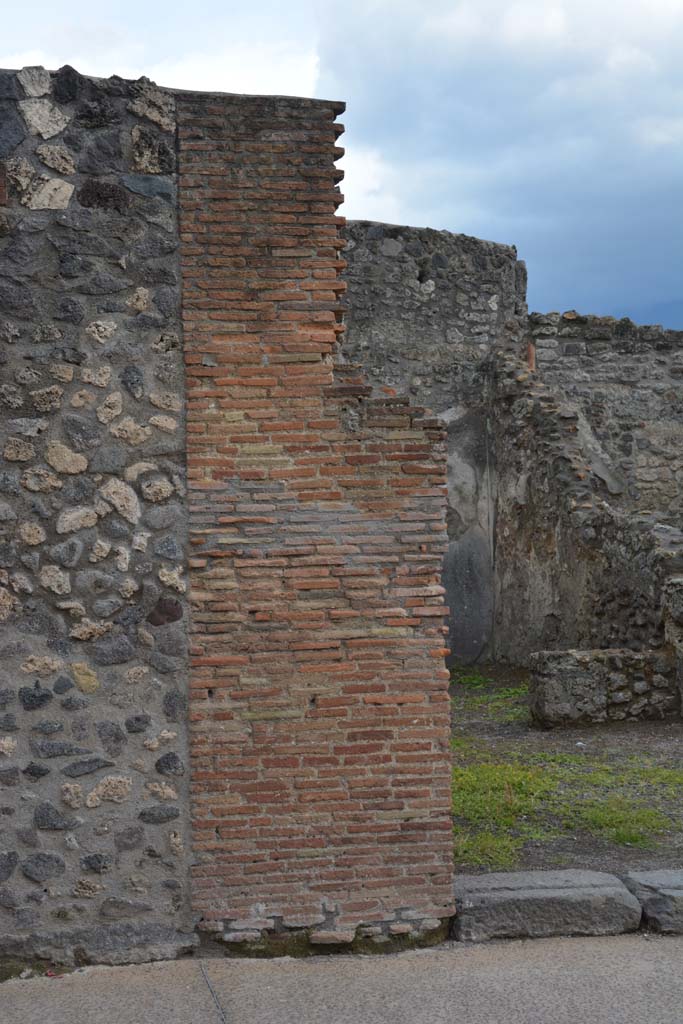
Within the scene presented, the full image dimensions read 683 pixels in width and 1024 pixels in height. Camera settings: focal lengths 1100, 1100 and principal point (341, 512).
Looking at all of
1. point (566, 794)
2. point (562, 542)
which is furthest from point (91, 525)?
point (562, 542)

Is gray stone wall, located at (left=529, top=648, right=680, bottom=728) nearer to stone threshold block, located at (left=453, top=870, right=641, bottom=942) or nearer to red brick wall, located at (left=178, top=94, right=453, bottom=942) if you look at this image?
stone threshold block, located at (left=453, top=870, right=641, bottom=942)

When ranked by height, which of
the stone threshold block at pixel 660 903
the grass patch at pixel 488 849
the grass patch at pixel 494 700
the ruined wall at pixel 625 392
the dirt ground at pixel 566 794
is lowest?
the grass patch at pixel 494 700

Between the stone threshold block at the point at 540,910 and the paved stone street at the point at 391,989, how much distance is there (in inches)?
2.9

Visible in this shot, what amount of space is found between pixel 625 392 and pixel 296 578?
32.6 feet

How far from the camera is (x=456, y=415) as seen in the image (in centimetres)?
1300

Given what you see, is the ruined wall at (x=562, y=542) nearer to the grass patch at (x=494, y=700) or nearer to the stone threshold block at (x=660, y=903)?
the grass patch at (x=494, y=700)

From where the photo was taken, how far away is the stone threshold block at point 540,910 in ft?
15.1

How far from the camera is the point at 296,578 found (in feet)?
14.9

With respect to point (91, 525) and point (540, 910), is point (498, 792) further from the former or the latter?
point (91, 525)

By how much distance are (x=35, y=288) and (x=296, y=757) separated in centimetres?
221

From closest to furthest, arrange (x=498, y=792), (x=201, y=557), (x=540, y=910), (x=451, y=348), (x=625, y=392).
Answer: (x=201, y=557), (x=540, y=910), (x=498, y=792), (x=451, y=348), (x=625, y=392)

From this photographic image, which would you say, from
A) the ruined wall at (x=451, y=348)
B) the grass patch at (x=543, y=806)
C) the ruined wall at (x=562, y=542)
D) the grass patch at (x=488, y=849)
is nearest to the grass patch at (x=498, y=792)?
the grass patch at (x=543, y=806)

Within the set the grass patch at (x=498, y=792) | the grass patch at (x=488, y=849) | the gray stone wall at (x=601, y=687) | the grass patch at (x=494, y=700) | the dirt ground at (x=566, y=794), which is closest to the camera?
the grass patch at (x=488, y=849)

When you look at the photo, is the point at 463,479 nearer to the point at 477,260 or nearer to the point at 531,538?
the point at 531,538
